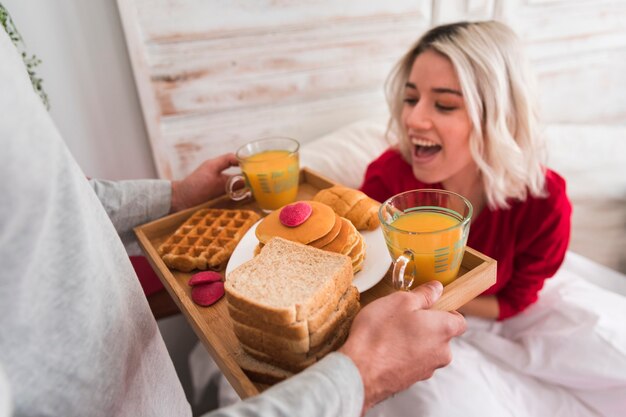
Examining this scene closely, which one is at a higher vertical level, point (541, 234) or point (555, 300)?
point (541, 234)

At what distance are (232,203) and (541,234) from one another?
2.93ft

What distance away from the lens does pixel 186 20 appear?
1388 millimetres


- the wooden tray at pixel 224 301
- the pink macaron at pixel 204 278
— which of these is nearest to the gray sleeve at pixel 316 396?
the wooden tray at pixel 224 301

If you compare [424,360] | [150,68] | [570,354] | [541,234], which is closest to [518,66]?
[541,234]

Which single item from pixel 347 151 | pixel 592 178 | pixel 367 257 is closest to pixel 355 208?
pixel 367 257

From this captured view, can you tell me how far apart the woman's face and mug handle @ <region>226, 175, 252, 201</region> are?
496 mm

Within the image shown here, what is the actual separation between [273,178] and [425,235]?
1.42 feet

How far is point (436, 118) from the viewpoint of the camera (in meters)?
1.22

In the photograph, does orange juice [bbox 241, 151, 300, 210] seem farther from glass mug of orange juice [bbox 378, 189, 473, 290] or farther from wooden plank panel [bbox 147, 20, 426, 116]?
wooden plank panel [bbox 147, 20, 426, 116]

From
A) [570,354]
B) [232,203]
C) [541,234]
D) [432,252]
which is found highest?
[432,252]

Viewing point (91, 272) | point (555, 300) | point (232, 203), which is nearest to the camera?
point (91, 272)

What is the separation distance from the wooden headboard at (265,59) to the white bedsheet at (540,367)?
98 centimetres

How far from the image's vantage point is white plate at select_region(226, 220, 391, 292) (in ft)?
2.54

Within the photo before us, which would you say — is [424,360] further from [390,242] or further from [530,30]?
[530,30]
